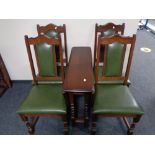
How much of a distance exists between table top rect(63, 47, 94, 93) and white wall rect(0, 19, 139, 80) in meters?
0.36

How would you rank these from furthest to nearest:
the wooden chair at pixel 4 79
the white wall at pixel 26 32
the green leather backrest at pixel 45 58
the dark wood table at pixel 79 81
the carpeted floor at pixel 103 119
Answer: the wooden chair at pixel 4 79 < the white wall at pixel 26 32 < the carpeted floor at pixel 103 119 < the green leather backrest at pixel 45 58 < the dark wood table at pixel 79 81

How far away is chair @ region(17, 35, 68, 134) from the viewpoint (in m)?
1.29

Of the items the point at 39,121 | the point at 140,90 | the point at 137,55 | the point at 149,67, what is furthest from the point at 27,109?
the point at 137,55

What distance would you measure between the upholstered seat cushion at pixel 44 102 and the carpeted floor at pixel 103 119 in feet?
1.45

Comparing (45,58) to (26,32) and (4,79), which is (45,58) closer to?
(26,32)

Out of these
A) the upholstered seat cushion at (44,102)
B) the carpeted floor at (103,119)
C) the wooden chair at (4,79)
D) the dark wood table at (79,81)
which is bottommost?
the carpeted floor at (103,119)

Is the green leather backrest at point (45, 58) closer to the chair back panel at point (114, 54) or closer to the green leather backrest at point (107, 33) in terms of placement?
the chair back panel at point (114, 54)

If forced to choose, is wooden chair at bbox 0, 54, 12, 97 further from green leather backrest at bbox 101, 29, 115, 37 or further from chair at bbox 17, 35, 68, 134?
green leather backrest at bbox 101, 29, 115, 37

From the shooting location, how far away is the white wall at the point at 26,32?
5.92 ft

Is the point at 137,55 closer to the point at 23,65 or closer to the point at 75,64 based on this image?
the point at 75,64

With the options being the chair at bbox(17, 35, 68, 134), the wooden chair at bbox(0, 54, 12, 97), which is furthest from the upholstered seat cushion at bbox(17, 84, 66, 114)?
the wooden chair at bbox(0, 54, 12, 97)

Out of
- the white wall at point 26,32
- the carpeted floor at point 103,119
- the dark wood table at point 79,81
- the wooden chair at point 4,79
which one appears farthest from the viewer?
the wooden chair at point 4,79

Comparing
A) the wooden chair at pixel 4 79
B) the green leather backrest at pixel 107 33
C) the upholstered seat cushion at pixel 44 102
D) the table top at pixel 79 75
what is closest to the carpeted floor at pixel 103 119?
the wooden chair at pixel 4 79

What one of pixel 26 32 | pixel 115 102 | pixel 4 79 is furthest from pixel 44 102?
pixel 4 79
